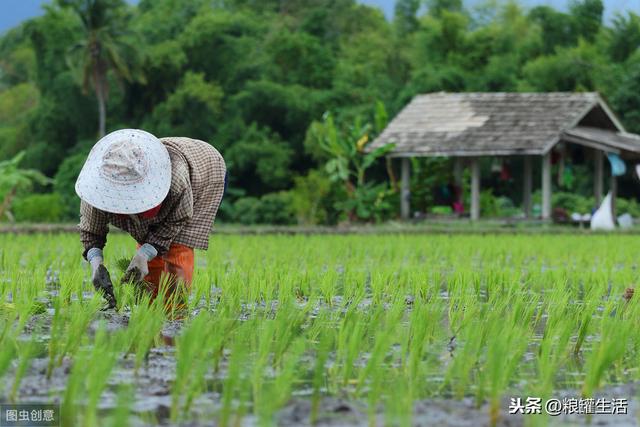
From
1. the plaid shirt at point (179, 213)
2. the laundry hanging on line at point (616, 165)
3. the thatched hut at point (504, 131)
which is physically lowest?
the laundry hanging on line at point (616, 165)

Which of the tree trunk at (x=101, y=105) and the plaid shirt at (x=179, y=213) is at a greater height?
the plaid shirt at (x=179, y=213)

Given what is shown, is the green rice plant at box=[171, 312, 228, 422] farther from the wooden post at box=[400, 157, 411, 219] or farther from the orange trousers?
the wooden post at box=[400, 157, 411, 219]

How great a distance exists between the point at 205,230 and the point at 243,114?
2134 centimetres

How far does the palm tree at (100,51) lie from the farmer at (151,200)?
20289 mm

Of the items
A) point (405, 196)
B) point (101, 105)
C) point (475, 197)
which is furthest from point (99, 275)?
point (101, 105)

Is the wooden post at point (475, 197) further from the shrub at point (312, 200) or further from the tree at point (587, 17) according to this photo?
the tree at point (587, 17)

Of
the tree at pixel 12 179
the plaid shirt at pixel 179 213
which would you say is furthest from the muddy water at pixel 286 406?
the tree at pixel 12 179

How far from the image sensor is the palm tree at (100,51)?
25422mm

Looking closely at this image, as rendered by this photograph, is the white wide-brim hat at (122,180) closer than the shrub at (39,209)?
Yes

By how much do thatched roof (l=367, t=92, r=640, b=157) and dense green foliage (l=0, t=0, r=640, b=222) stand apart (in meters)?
2.68

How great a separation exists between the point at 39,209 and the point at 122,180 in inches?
737

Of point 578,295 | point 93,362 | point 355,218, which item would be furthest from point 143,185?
point 355,218

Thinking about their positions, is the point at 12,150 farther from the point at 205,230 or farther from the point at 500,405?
the point at 500,405

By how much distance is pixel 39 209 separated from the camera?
22578 millimetres
